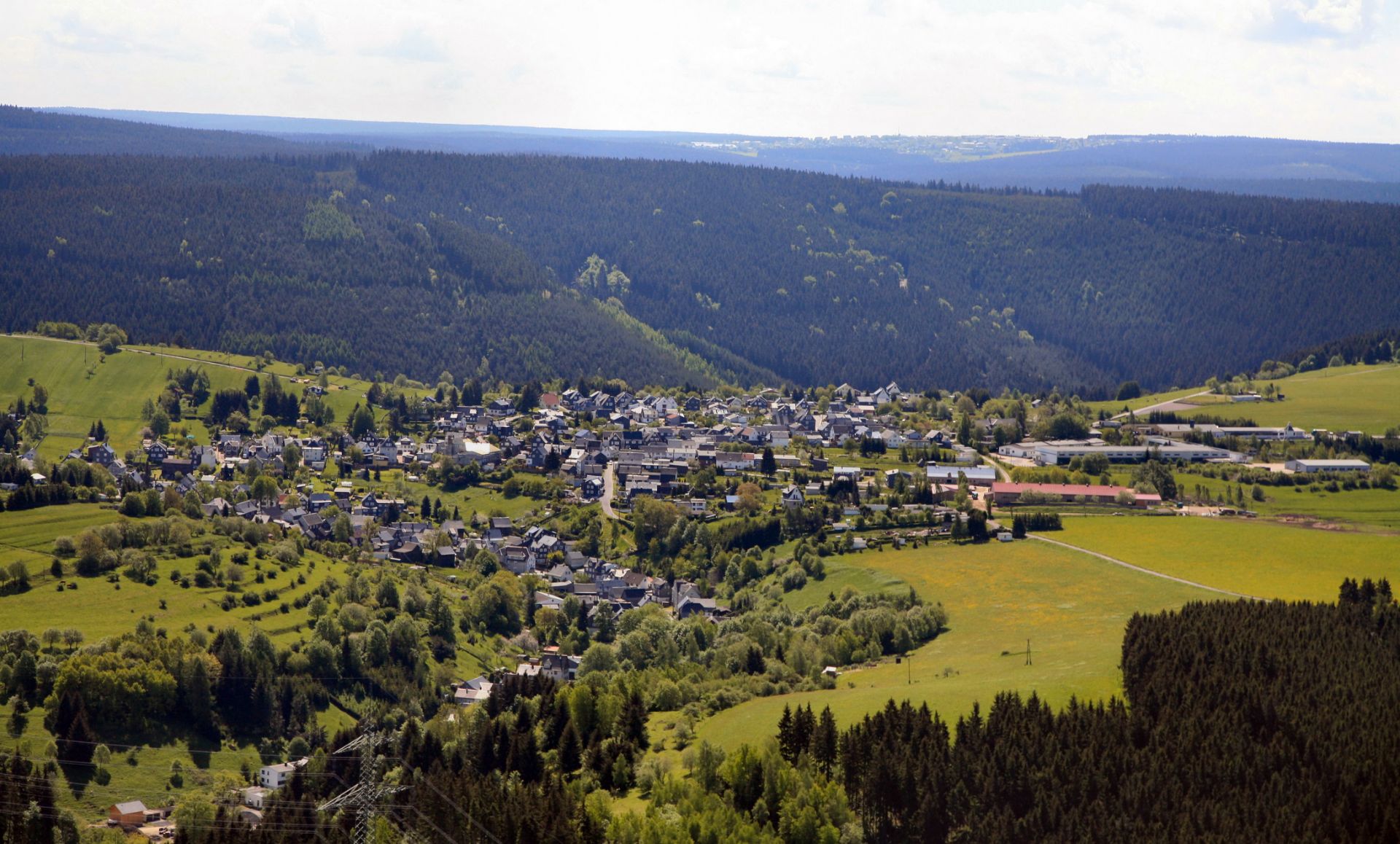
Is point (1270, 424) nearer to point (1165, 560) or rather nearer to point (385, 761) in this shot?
point (1165, 560)

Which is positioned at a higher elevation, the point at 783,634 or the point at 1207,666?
the point at 1207,666

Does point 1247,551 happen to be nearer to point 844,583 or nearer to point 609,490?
point 844,583

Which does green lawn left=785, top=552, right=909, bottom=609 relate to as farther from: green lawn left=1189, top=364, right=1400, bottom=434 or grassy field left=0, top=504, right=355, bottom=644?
green lawn left=1189, top=364, right=1400, bottom=434

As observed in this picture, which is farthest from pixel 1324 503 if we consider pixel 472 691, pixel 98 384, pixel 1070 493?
pixel 98 384

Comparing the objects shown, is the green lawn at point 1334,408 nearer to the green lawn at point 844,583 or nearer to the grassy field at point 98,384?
the green lawn at point 844,583

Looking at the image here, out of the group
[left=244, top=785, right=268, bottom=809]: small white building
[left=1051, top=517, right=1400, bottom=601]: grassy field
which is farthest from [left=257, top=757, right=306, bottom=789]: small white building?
[left=1051, top=517, right=1400, bottom=601]: grassy field

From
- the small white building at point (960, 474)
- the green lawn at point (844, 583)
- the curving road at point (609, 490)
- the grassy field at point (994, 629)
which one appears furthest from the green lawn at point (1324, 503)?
the curving road at point (609, 490)

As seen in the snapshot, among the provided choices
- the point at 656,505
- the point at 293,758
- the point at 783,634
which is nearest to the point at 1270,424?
the point at 656,505
